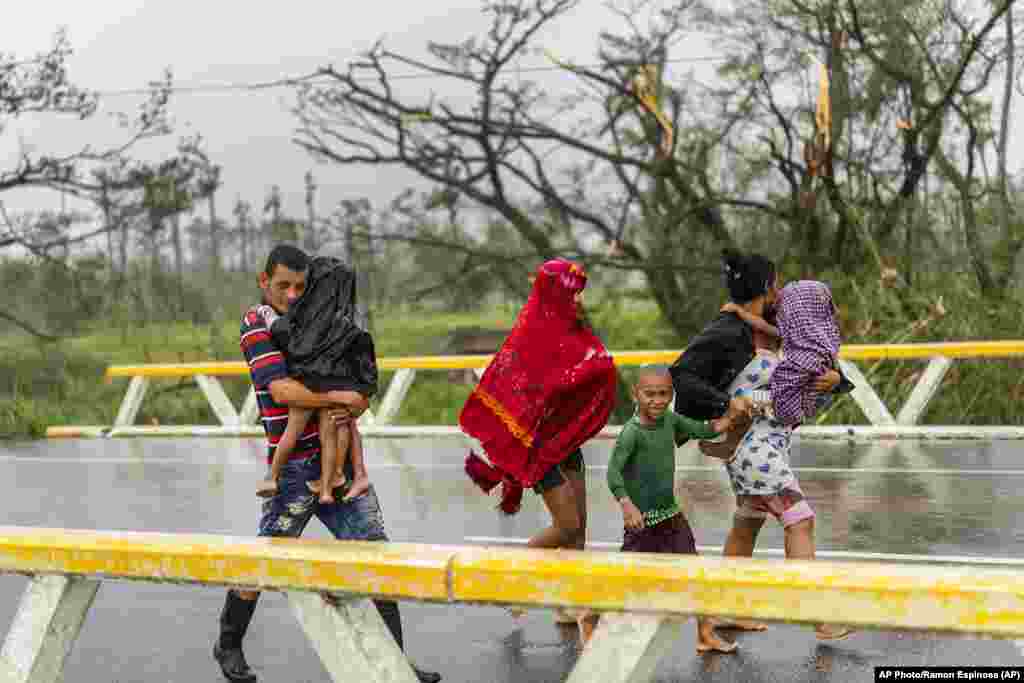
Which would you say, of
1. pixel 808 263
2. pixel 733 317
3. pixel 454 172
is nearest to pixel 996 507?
pixel 733 317

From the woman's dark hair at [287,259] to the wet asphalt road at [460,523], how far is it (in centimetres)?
175

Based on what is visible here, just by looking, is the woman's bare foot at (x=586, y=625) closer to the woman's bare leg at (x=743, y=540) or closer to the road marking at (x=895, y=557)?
the woman's bare leg at (x=743, y=540)

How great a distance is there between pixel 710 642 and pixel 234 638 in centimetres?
200

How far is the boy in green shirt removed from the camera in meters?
5.43

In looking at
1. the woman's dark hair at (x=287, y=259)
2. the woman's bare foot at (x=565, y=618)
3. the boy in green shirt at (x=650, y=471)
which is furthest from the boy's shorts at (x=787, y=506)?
the woman's dark hair at (x=287, y=259)

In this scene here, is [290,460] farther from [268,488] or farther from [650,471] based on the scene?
[650,471]

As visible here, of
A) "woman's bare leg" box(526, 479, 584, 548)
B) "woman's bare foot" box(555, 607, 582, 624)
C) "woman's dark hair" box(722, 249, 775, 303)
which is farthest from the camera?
"woman's bare foot" box(555, 607, 582, 624)

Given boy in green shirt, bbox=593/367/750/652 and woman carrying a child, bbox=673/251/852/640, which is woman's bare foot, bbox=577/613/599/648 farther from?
woman carrying a child, bbox=673/251/852/640

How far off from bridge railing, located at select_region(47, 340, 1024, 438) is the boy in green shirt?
5.19 metres

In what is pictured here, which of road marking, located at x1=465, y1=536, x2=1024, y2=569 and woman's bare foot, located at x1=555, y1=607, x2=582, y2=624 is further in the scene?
road marking, located at x1=465, y1=536, x2=1024, y2=569

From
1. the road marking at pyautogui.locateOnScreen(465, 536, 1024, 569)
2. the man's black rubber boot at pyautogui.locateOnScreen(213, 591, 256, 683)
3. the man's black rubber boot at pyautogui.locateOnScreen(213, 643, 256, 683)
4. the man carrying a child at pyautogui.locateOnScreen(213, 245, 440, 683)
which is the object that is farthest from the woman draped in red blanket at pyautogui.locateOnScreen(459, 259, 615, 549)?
the road marking at pyautogui.locateOnScreen(465, 536, 1024, 569)

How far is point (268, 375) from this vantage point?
205 inches

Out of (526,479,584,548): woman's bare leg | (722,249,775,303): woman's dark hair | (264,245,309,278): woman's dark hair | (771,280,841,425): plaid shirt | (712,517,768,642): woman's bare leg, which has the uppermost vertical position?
(264,245,309,278): woman's dark hair

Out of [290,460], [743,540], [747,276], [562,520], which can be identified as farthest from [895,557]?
[290,460]
